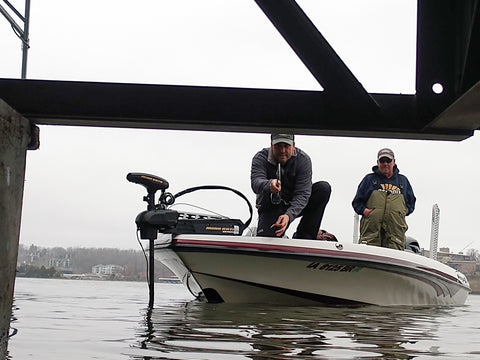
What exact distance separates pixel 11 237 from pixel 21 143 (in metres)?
0.32

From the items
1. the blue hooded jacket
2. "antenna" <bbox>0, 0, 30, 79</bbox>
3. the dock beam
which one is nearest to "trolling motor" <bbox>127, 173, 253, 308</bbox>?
the blue hooded jacket

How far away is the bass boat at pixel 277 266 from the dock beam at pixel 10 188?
4.03 meters

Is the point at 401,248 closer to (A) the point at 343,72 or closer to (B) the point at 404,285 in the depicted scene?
(B) the point at 404,285

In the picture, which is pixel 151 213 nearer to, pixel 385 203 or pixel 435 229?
pixel 385 203

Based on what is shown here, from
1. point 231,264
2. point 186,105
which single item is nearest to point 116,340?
point 186,105

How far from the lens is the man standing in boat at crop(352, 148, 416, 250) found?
8.22 metres

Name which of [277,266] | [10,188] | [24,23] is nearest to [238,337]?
[10,188]

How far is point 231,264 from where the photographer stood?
733 cm

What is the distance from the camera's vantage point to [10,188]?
2578 mm

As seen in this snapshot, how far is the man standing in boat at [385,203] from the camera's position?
822 cm

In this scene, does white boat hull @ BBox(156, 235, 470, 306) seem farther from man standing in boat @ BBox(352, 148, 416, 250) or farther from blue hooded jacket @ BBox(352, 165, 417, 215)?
blue hooded jacket @ BBox(352, 165, 417, 215)

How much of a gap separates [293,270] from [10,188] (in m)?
4.96

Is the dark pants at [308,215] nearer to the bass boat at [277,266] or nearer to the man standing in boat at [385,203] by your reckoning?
the bass boat at [277,266]

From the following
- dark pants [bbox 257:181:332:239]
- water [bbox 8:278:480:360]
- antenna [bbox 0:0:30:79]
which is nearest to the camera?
water [bbox 8:278:480:360]
